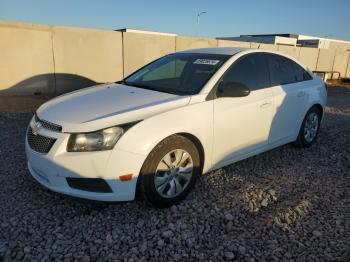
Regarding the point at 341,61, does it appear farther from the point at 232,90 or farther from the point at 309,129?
the point at 232,90

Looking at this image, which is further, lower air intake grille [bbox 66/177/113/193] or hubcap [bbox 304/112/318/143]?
hubcap [bbox 304/112/318/143]

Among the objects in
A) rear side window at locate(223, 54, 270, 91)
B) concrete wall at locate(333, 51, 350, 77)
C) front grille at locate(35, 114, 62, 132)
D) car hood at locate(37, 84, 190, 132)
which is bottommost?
concrete wall at locate(333, 51, 350, 77)

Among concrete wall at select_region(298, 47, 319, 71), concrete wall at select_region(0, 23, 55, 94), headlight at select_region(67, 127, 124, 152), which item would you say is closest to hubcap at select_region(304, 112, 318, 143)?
headlight at select_region(67, 127, 124, 152)

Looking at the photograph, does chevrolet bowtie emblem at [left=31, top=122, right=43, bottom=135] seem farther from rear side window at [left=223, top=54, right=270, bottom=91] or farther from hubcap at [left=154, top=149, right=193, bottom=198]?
rear side window at [left=223, top=54, right=270, bottom=91]

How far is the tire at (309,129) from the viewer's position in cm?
533

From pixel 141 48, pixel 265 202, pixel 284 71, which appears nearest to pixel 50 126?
pixel 265 202

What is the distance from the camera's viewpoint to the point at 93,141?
2998mm

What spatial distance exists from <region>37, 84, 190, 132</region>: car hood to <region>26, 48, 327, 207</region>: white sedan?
1cm

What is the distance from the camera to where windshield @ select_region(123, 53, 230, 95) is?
388 centimetres

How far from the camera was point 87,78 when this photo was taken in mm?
11109

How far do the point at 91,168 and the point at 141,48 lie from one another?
9943mm

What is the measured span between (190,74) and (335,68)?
22662 millimetres

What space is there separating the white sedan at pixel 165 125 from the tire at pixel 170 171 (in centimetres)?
1

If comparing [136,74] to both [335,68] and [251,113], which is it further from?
[335,68]
